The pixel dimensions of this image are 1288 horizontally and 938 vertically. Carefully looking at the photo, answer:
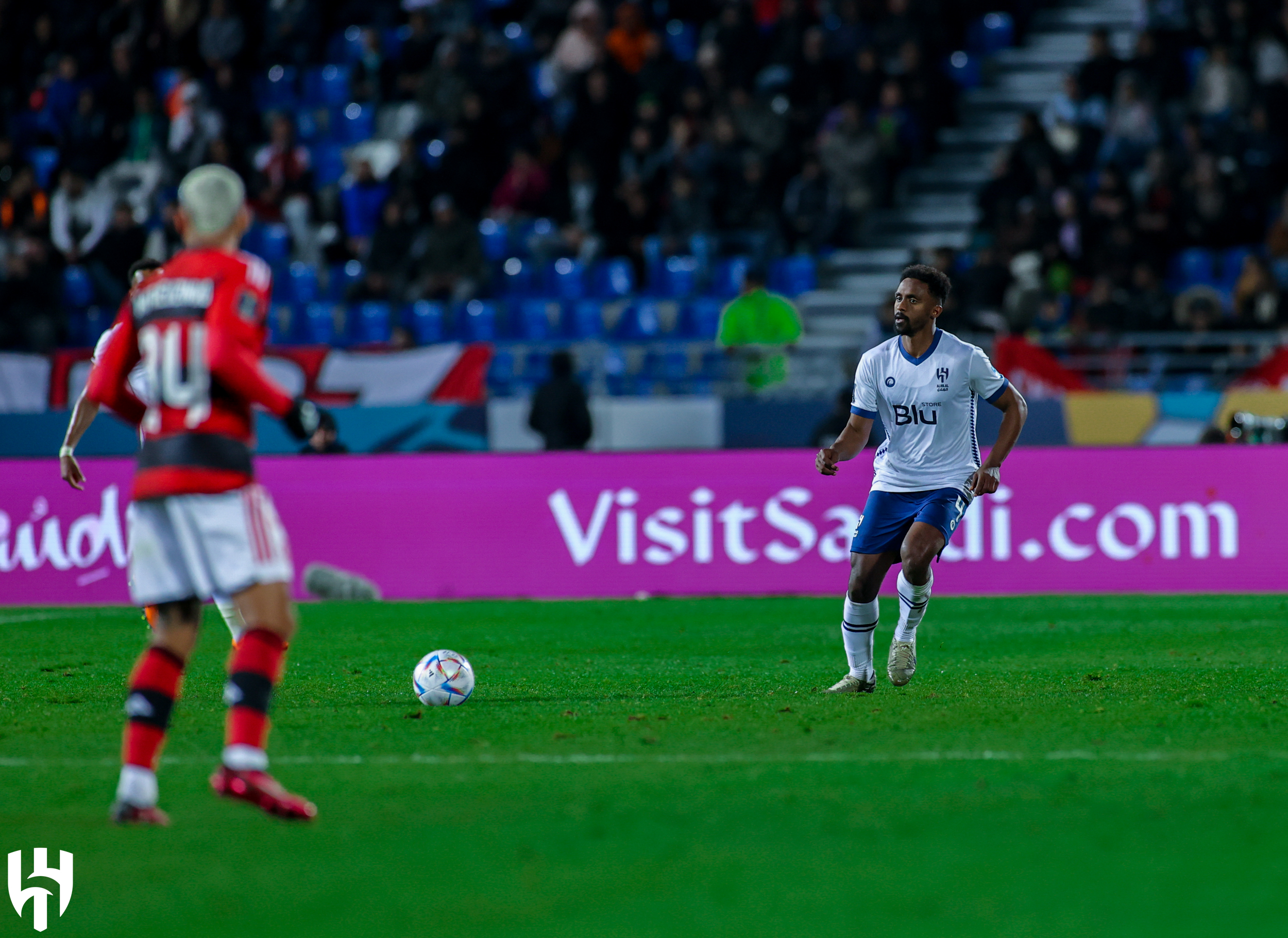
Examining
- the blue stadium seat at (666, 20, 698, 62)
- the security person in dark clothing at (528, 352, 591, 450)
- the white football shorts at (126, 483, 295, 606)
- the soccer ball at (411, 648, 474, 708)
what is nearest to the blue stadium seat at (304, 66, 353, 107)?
the blue stadium seat at (666, 20, 698, 62)

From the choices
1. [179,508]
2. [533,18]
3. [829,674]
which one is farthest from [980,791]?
[533,18]

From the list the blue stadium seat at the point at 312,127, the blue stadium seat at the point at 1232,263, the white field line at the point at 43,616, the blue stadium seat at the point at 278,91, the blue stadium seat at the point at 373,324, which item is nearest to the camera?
the white field line at the point at 43,616

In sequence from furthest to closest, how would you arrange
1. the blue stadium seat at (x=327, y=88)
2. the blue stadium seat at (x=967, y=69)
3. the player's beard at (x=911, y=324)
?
the blue stadium seat at (x=327, y=88) → the blue stadium seat at (x=967, y=69) → the player's beard at (x=911, y=324)

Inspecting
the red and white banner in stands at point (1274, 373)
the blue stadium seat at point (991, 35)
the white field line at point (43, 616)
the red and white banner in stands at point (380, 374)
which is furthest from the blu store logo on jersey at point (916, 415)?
the blue stadium seat at point (991, 35)

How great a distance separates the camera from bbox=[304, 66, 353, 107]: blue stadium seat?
2533 cm

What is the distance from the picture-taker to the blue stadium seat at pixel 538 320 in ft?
67.5

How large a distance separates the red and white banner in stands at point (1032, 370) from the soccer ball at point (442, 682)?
10.2 m

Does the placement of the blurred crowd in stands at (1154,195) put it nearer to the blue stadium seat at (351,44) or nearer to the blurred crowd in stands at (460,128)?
the blurred crowd in stands at (460,128)

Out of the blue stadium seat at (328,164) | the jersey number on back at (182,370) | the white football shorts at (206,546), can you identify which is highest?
the blue stadium seat at (328,164)

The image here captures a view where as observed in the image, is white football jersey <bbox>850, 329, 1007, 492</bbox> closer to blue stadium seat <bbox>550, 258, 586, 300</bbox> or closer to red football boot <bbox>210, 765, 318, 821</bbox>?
red football boot <bbox>210, 765, 318, 821</bbox>

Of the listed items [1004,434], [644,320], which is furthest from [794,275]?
[1004,434]

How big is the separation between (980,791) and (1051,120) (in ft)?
56.8

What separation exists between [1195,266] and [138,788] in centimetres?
1614

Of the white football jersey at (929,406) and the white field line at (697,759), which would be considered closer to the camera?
the white field line at (697,759)
